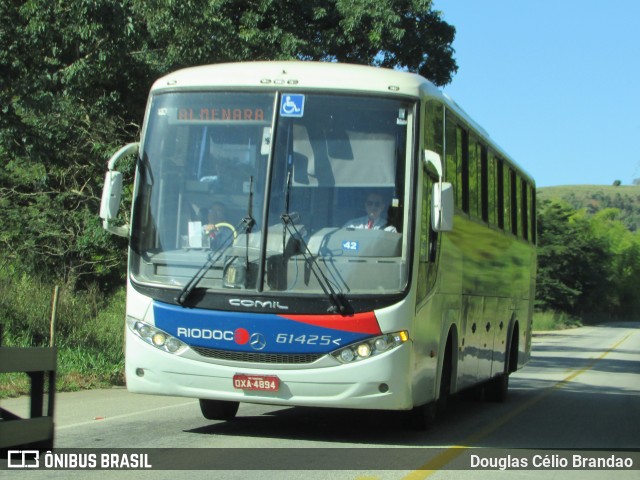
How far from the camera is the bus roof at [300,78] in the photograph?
9711 mm

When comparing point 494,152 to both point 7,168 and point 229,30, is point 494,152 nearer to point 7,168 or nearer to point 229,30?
point 229,30

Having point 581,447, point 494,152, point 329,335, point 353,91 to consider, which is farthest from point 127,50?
point 581,447

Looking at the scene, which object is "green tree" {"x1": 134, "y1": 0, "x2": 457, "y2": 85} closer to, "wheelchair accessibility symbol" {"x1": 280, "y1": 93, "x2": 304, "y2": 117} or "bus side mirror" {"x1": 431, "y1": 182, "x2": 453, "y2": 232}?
"wheelchair accessibility symbol" {"x1": 280, "y1": 93, "x2": 304, "y2": 117}

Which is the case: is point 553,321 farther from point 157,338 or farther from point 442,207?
point 157,338

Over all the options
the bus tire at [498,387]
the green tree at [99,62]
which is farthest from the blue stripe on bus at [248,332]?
the bus tire at [498,387]

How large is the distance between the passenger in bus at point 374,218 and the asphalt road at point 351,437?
2.06 metres

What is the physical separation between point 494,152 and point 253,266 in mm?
6300

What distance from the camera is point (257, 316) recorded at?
9.16 metres

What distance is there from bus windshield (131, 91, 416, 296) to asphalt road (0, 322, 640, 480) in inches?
58.8

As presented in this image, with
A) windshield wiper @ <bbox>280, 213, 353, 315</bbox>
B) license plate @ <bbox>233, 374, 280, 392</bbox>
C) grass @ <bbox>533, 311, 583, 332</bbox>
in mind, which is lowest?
grass @ <bbox>533, 311, 583, 332</bbox>

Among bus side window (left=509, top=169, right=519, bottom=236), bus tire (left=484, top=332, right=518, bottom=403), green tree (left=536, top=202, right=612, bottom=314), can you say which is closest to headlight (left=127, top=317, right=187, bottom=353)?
bus tire (left=484, top=332, right=518, bottom=403)

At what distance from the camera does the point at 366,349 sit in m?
9.08

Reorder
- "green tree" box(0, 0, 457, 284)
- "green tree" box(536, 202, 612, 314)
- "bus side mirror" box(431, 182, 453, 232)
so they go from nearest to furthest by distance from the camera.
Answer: "bus side mirror" box(431, 182, 453, 232) → "green tree" box(0, 0, 457, 284) → "green tree" box(536, 202, 612, 314)

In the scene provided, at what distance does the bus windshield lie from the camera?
30.4 ft
